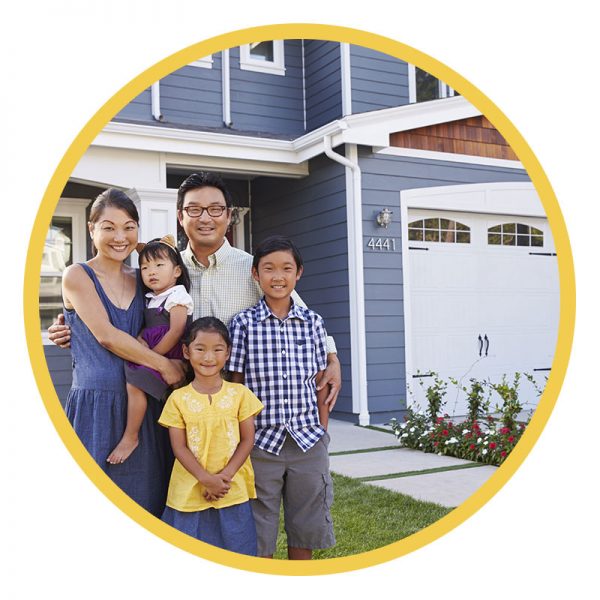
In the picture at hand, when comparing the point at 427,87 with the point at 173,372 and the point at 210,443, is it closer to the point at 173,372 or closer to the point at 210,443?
the point at 173,372

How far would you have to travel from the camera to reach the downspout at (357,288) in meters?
7.07

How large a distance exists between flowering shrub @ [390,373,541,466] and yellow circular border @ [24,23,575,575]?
1.76 meters

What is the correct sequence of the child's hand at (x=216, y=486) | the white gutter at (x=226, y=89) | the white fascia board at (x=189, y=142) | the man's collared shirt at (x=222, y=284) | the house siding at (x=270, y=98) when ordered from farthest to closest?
the house siding at (x=270, y=98) → the white gutter at (x=226, y=89) → the white fascia board at (x=189, y=142) → the man's collared shirt at (x=222, y=284) → the child's hand at (x=216, y=486)

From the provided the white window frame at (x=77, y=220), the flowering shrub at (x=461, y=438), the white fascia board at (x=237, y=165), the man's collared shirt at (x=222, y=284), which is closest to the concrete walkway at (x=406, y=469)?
Result: the flowering shrub at (x=461, y=438)

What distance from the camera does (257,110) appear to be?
8.08 meters

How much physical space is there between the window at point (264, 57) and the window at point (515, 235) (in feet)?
9.63

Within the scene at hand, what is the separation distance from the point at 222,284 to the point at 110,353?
500 millimetres

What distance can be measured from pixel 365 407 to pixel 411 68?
147 inches

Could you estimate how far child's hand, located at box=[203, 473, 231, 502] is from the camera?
8.32 ft

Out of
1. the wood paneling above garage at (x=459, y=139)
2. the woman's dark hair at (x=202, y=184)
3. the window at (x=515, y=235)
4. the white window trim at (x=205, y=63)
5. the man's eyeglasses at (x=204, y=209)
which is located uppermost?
the white window trim at (x=205, y=63)

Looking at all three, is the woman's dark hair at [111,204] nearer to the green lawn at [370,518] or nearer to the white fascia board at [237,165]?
the green lawn at [370,518]

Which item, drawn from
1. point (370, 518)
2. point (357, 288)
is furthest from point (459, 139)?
point (370, 518)

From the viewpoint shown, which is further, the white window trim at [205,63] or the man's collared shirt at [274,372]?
the white window trim at [205,63]

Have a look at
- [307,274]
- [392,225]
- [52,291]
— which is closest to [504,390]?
[392,225]
